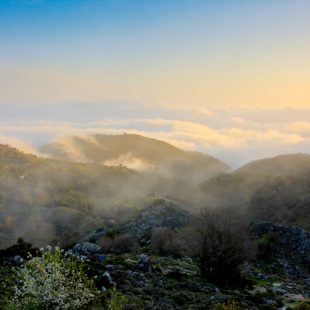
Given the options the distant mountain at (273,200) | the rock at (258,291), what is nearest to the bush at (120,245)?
the rock at (258,291)

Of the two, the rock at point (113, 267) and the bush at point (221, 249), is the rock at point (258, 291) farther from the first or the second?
the rock at point (113, 267)

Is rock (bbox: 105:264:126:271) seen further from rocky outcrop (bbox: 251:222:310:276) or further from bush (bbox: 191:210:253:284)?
rocky outcrop (bbox: 251:222:310:276)

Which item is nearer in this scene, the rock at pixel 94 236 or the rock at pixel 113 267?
the rock at pixel 113 267

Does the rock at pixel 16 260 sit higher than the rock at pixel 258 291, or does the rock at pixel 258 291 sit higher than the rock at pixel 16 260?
the rock at pixel 16 260

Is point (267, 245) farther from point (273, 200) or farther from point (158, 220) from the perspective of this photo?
point (273, 200)

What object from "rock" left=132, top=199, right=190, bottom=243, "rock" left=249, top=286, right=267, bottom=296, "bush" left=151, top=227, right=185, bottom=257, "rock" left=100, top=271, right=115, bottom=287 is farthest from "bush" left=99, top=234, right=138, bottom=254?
"rock" left=100, top=271, right=115, bottom=287

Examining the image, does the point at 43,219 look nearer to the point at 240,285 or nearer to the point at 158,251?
the point at 158,251

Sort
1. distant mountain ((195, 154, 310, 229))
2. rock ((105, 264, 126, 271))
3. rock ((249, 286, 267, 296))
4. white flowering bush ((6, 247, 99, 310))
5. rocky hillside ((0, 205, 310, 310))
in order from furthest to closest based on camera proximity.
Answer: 1. distant mountain ((195, 154, 310, 229))
2. rock ((249, 286, 267, 296))
3. rock ((105, 264, 126, 271))
4. rocky hillside ((0, 205, 310, 310))
5. white flowering bush ((6, 247, 99, 310))

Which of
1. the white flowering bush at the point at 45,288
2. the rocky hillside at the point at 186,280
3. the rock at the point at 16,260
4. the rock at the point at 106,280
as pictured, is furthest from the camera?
the rock at the point at 16,260

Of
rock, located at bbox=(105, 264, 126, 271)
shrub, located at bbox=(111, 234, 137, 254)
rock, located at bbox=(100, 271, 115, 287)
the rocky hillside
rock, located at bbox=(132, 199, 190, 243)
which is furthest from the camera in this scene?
rock, located at bbox=(132, 199, 190, 243)

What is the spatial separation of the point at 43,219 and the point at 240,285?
135345mm

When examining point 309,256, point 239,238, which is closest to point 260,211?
point 309,256

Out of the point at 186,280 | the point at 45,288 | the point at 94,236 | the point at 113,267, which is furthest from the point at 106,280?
the point at 94,236

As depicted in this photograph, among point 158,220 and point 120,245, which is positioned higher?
point 120,245
